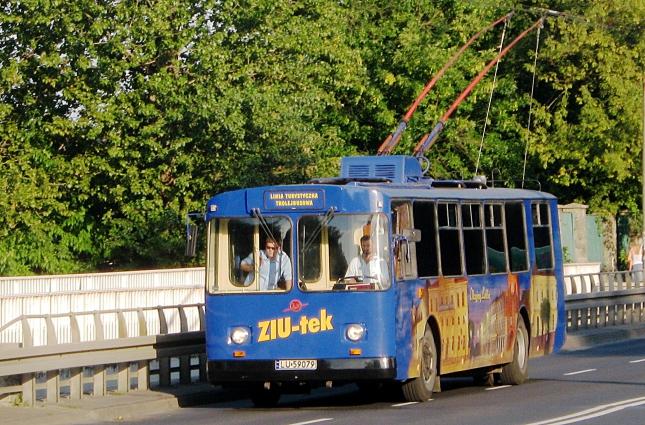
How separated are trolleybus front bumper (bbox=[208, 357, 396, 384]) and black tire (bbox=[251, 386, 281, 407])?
0.94m

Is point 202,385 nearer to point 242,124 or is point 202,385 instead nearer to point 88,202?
point 242,124

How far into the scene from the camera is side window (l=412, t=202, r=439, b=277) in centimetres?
1850

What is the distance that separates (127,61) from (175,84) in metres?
1.27

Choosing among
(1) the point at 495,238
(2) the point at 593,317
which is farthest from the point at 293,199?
(2) the point at 593,317

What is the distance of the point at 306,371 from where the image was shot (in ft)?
57.3

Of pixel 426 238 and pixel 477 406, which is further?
pixel 426 238

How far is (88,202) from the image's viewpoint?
40688mm

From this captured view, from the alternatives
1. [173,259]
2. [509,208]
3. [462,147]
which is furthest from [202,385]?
[462,147]

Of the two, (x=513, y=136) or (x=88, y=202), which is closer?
(x=88, y=202)

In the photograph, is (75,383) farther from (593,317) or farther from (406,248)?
(593,317)

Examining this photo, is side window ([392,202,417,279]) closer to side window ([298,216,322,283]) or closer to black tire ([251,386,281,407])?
side window ([298,216,322,283])

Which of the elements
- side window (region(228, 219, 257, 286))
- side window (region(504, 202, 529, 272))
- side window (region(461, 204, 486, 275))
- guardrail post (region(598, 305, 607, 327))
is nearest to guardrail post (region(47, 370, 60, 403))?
side window (region(228, 219, 257, 286))

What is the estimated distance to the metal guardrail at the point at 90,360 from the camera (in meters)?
17.0

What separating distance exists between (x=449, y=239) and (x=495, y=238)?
66.0 inches
